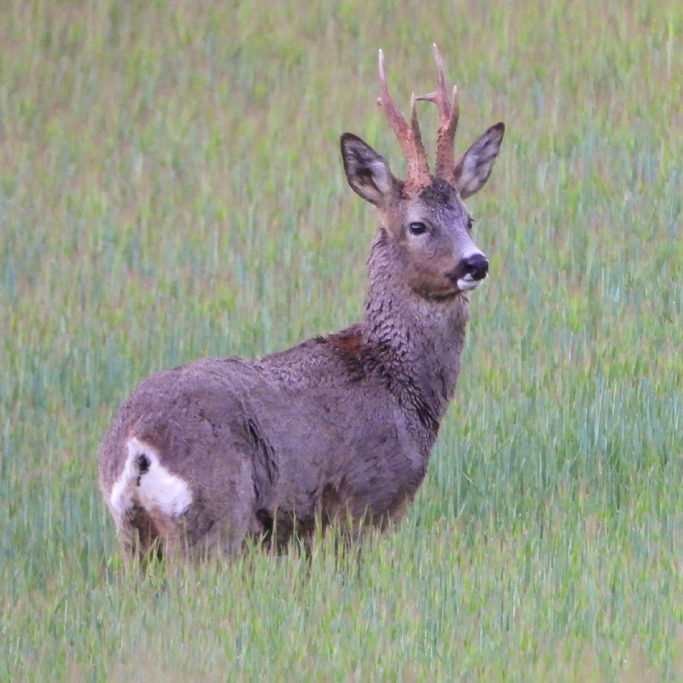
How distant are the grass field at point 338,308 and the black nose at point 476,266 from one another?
1.21 meters

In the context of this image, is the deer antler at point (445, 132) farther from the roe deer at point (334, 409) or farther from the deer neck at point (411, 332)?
the deer neck at point (411, 332)

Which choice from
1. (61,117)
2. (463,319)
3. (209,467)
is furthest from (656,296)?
(61,117)

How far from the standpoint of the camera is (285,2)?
17.0m

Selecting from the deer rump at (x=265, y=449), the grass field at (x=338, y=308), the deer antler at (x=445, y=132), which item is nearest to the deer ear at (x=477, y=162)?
the deer antler at (x=445, y=132)

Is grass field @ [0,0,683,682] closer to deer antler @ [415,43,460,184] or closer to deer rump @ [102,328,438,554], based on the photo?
deer rump @ [102,328,438,554]

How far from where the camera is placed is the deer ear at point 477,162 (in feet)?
28.1

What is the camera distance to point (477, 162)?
8695 mm

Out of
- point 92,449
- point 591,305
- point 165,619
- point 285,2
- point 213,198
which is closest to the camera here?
point 165,619

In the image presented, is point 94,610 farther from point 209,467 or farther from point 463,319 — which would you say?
point 463,319

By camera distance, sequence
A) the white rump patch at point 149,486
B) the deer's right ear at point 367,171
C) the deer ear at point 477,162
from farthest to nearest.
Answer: the deer ear at point 477,162, the deer's right ear at point 367,171, the white rump patch at point 149,486

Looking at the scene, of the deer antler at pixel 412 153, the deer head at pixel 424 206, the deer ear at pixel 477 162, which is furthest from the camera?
the deer ear at pixel 477 162

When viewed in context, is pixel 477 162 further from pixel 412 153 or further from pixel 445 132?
pixel 412 153

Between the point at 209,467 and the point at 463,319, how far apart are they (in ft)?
6.58

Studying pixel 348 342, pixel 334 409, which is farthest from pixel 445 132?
pixel 334 409
